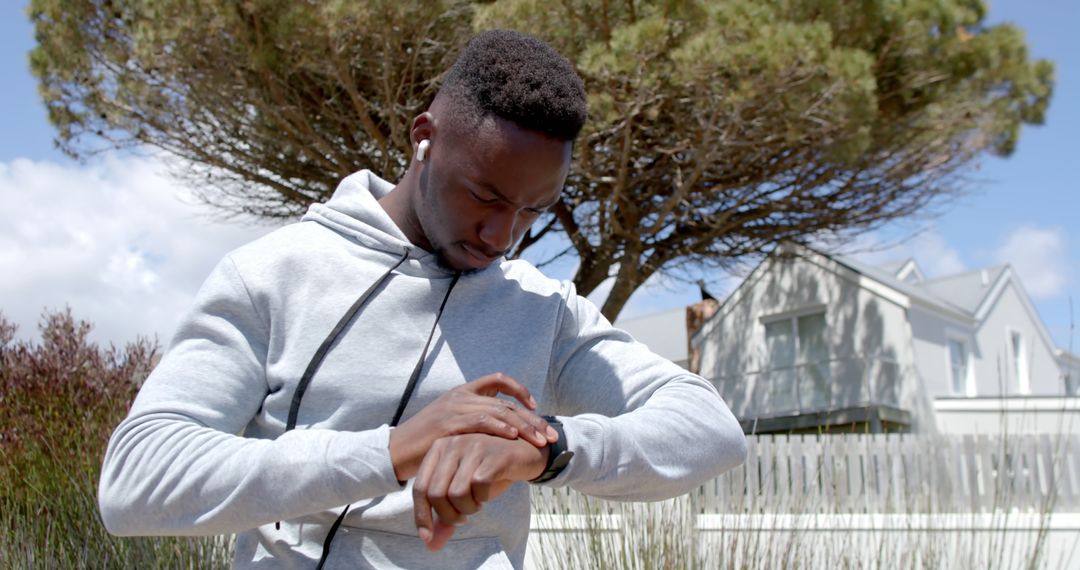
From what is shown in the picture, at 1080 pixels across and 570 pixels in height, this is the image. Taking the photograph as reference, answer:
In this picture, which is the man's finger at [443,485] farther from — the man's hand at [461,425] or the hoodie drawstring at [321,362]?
the hoodie drawstring at [321,362]

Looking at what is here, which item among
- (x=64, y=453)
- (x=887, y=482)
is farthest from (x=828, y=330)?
(x=64, y=453)

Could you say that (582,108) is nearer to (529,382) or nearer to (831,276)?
(529,382)

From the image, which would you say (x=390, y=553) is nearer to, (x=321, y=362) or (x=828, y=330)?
(x=321, y=362)

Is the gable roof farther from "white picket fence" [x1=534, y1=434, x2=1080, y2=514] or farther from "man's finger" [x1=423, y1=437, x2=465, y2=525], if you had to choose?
"man's finger" [x1=423, y1=437, x2=465, y2=525]

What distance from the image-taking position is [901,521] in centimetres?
399

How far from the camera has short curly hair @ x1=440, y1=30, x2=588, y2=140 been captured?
3.55 feet

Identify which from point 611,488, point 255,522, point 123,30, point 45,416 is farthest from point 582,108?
point 123,30

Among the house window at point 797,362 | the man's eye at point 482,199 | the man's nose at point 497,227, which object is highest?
the house window at point 797,362

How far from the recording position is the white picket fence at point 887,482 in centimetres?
366

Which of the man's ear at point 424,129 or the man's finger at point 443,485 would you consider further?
the man's ear at point 424,129

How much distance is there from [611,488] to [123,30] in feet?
36.4

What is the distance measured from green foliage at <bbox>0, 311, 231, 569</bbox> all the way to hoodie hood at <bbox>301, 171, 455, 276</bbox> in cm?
251

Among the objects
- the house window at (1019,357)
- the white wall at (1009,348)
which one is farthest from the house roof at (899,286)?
the house window at (1019,357)

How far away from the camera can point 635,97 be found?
9133mm
